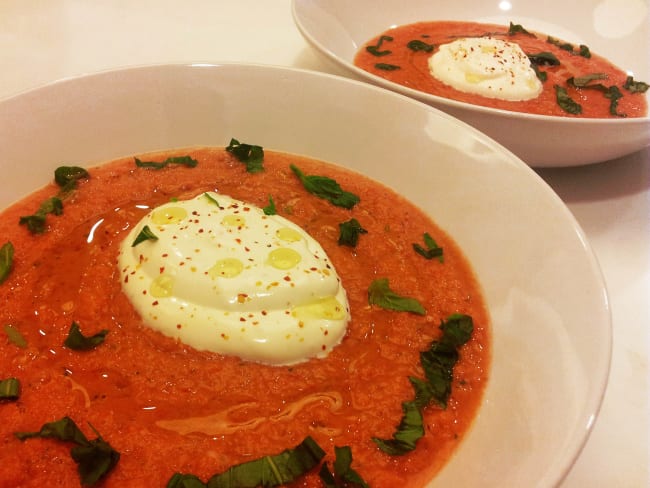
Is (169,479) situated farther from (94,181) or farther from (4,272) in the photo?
(94,181)

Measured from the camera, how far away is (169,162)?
245 cm

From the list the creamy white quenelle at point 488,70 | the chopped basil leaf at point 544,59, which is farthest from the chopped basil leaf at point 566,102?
the chopped basil leaf at point 544,59

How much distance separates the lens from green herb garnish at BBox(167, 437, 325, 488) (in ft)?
4.61

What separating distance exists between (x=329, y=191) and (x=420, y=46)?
1.97 meters

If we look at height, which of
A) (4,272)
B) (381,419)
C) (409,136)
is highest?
(409,136)

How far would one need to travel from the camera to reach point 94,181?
7.59ft

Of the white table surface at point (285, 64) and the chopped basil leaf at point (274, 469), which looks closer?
the chopped basil leaf at point (274, 469)

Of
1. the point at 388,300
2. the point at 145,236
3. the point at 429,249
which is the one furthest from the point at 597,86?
the point at 145,236

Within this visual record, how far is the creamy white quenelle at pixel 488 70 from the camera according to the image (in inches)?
132

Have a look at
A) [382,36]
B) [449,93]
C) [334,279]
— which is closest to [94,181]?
[334,279]

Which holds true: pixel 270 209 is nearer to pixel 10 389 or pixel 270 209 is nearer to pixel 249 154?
pixel 249 154

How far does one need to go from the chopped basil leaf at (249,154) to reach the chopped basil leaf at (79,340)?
102cm

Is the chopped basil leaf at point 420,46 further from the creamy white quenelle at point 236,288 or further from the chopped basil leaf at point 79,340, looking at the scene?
the chopped basil leaf at point 79,340

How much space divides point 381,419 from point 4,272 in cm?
135
